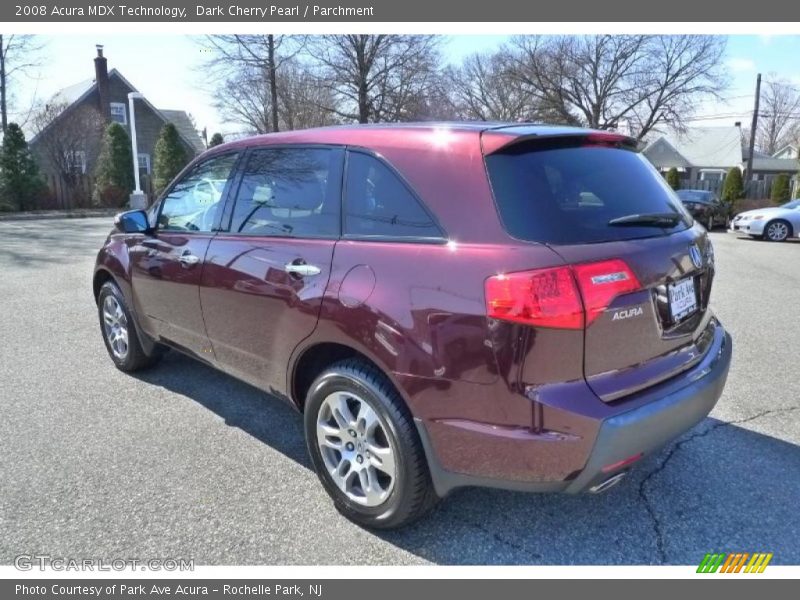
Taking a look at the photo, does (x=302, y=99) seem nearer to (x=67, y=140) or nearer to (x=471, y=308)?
(x=67, y=140)

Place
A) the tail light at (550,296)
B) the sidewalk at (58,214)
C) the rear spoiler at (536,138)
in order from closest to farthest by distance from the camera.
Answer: the tail light at (550,296)
the rear spoiler at (536,138)
the sidewalk at (58,214)

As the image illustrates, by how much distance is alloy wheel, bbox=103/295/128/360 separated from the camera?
4515 millimetres

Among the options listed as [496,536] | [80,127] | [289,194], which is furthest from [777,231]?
[80,127]

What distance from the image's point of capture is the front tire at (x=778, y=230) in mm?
16078

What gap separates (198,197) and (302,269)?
144cm

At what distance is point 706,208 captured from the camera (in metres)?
20.8

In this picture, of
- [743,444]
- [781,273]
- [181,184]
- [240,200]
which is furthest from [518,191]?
[781,273]

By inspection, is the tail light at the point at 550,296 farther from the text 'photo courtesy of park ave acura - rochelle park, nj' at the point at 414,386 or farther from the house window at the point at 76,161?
the house window at the point at 76,161

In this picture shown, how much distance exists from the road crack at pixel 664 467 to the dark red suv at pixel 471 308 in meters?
0.53

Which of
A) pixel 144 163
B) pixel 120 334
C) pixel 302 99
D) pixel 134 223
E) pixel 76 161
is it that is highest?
pixel 302 99

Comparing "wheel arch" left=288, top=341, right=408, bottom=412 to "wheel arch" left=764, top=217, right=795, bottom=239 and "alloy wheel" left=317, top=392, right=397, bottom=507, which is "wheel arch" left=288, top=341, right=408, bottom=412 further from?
"wheel arch" left=764, top=217, right=795, bottom=239

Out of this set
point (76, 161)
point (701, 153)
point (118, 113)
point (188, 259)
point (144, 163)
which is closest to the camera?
point (188, 259)

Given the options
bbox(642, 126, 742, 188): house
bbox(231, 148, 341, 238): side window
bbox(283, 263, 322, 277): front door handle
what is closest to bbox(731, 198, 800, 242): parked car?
bbox(231, 148, 341, 238): side window

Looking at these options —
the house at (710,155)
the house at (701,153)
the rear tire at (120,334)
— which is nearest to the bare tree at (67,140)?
the rear tire at (120,334)
